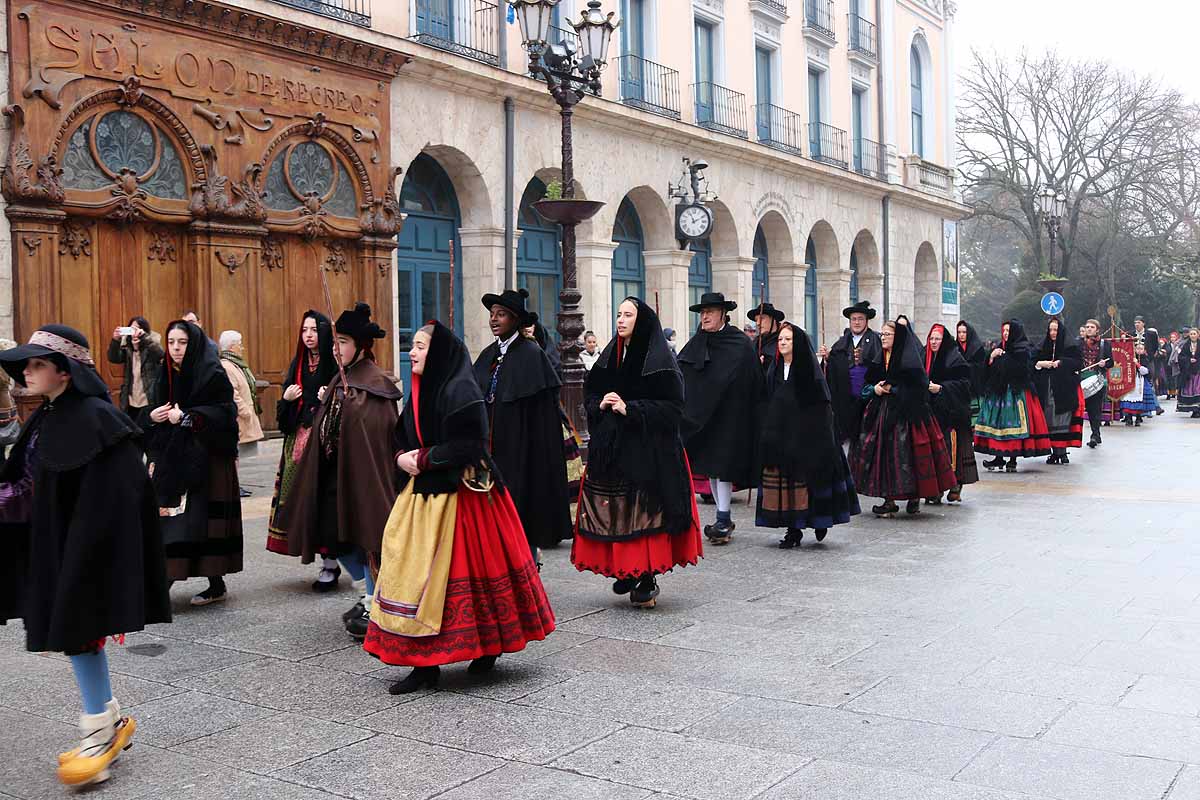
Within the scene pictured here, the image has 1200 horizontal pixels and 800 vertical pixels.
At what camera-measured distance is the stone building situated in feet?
41.9

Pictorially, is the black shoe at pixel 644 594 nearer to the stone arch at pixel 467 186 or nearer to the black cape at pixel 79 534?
the black cape at pixel 79 534

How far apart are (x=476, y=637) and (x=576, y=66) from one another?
9230mm

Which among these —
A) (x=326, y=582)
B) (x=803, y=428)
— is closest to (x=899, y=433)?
(x=803, y=428)

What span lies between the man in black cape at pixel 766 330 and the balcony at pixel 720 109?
1336 cm

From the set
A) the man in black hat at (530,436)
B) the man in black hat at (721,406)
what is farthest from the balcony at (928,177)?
the man in black hat at (530,436)

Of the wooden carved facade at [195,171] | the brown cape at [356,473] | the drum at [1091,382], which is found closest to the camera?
the brown cape at [356,473]

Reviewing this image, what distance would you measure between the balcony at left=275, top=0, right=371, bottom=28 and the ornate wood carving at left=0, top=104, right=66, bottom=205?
165 inches

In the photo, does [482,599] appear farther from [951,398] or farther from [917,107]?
[917,107]

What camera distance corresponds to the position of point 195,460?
7.28 metres

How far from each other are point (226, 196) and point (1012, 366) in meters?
9.33

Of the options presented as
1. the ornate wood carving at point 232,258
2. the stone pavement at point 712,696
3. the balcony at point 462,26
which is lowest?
the stone pavement at point 712,696

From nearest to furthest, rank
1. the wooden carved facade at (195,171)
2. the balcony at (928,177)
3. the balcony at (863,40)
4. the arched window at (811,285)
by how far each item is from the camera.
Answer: the wooden carved facade at (195,171)
the arched window at (811,285)
the balcony at (863,40)
the balcony at (928,177)

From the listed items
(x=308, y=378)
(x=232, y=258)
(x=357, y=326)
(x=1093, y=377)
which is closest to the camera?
(x=357, y=326)

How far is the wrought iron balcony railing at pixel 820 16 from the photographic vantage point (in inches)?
1099
